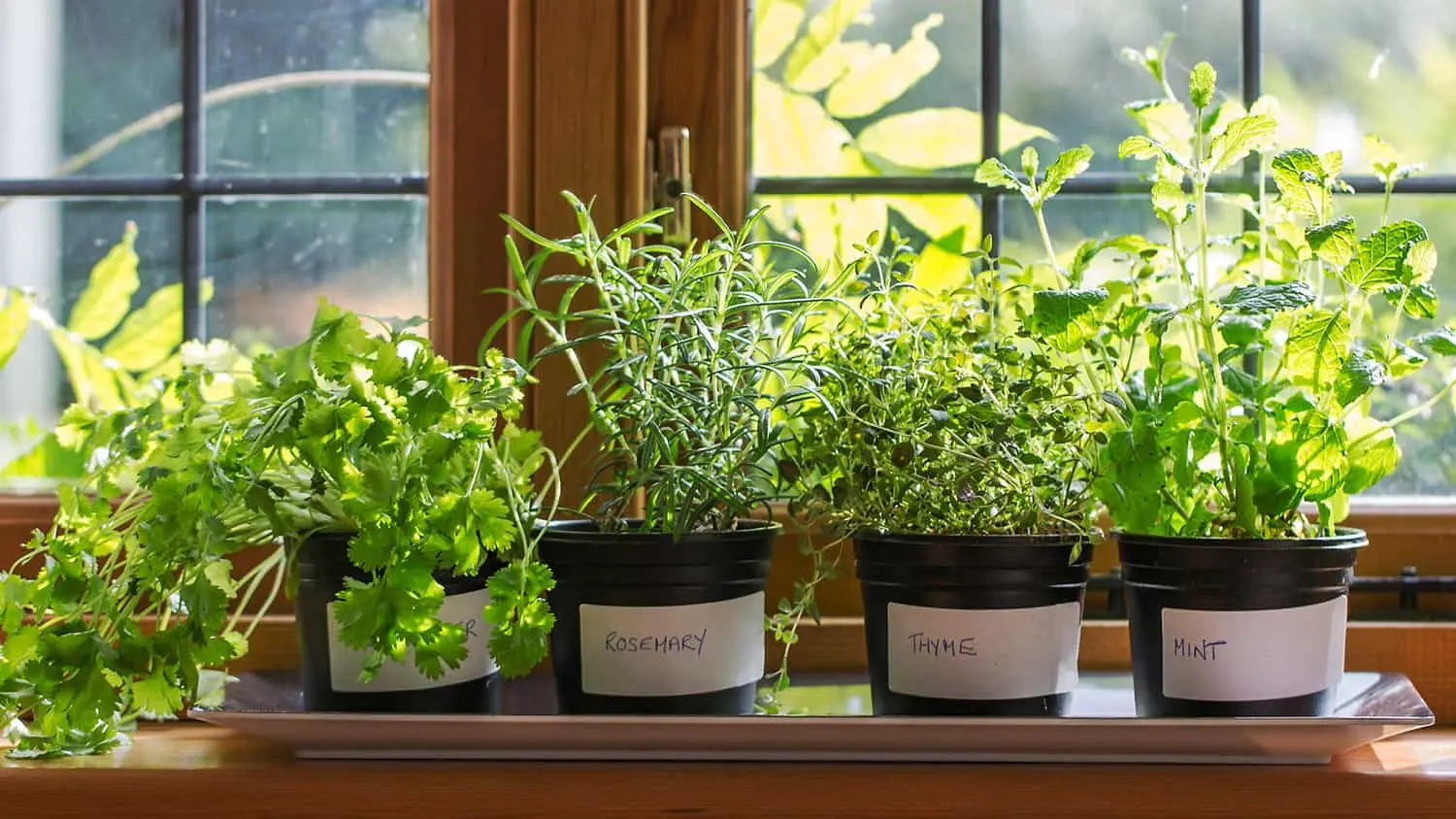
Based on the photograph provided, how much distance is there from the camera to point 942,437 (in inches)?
35.1

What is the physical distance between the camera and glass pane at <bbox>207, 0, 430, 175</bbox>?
1224 mm

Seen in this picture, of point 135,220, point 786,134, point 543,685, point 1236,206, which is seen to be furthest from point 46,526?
point 1236,206

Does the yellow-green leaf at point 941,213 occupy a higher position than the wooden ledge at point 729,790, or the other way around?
the yellow-green leaf at point 941,213

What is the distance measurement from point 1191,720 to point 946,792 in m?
0.17

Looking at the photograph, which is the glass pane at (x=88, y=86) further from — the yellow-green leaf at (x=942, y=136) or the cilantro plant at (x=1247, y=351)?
the cilantro plant at (x=1247, y=351)

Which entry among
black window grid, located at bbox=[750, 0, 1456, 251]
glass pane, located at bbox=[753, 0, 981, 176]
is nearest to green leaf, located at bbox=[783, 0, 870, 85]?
glass pane, located at bbox=[753, 0, 981, 176]

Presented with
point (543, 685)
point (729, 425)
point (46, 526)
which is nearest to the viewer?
point (729, 425)

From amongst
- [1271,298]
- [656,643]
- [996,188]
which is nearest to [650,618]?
[656,643]

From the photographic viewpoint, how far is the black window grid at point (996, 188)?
119 centimetres

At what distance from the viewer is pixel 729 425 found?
3.03 feet

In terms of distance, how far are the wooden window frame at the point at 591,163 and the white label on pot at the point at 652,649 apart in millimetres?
263

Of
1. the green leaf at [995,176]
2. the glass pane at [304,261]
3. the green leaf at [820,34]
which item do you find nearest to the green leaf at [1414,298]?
the green leaf at [995,176]

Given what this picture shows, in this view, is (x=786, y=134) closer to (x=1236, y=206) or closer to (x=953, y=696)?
(x=1236, y=206)

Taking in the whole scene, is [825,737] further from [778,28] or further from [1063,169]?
[778,28]
